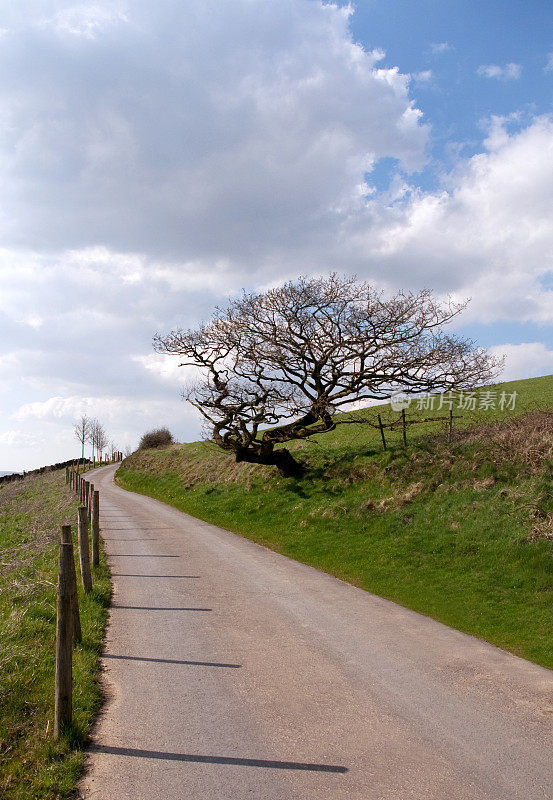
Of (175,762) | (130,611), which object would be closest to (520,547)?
(130,611)

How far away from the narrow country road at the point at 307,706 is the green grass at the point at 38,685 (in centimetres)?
25

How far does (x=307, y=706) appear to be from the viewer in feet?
21.3

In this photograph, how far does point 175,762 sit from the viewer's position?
5.23 m

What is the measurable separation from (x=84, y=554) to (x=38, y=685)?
5.00 m

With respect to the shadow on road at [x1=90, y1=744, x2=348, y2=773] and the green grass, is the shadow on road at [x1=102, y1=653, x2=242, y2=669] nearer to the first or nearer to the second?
the green grass

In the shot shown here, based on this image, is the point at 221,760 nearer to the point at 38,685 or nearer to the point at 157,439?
the point at 38,685

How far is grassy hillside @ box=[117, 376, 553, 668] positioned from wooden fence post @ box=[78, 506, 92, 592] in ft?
20.8

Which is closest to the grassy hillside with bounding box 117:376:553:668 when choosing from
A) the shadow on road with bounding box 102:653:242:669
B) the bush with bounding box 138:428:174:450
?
the shadow on road with bounding box 102:653:242:669

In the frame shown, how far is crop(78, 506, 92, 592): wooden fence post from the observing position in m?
11.1

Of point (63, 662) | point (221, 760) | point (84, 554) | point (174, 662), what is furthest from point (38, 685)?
point (84, 554)

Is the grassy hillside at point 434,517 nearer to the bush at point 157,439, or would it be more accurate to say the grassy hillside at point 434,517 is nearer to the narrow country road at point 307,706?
the narrow country road at point 307,706

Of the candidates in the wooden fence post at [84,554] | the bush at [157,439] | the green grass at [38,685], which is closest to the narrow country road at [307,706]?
the green grass at [38,685]

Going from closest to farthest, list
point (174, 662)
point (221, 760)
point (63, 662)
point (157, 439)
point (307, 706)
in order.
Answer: point (221, 760)
point (63, 662)
point (307, 706)
point (174, 662)
point (157, 439)

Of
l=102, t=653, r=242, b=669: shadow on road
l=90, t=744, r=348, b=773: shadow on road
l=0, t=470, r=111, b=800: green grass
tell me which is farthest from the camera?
l=102, t=653, r=242, b=669: shadow on road
